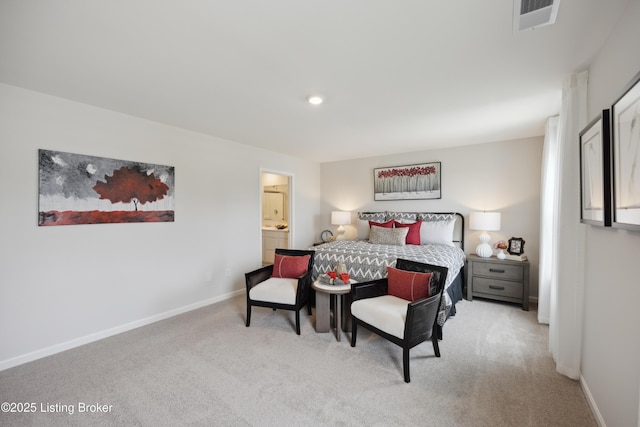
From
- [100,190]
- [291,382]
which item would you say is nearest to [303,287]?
[291,382]

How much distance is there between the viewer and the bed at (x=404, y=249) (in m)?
3.15

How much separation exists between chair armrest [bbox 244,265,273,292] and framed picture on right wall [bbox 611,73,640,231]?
3.03 meters

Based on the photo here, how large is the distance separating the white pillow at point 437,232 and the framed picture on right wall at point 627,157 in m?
2.81

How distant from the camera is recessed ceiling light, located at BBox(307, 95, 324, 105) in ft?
8.41

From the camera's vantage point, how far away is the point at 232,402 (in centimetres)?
191

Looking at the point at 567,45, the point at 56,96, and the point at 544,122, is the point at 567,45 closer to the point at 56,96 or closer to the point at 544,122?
the point at 544,122

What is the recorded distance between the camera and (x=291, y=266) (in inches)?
133

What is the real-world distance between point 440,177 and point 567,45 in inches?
119

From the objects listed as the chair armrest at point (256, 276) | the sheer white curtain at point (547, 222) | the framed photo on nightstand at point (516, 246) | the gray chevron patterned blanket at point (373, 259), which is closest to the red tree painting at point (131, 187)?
the chair armrest at point (256, 276)

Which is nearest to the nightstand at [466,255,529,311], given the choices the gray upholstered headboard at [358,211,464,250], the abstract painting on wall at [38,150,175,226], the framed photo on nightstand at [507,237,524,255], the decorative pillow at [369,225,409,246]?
the framed photo on nightstand at [507,237,524,255]

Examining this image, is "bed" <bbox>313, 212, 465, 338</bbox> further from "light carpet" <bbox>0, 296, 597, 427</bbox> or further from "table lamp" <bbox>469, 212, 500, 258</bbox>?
"light carpet" <bbox>0, 296, 597, 427</bbox>

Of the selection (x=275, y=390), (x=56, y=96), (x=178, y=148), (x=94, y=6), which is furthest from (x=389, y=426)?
(x=56, y=96)

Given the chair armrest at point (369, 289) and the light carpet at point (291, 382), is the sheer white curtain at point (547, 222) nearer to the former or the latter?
the light carpet at point (291, 382)

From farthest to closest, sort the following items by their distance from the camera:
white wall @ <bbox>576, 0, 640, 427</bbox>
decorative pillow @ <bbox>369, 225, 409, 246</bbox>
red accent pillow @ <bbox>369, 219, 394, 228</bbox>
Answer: red accent pillow @ <bbox>369, 219, 394, 228</bbox>, decorative pillow @ <bbox>369, 225, 409, 246</bbox>, white wall @ <bbox>576, 0, 640, 427</bbox>
